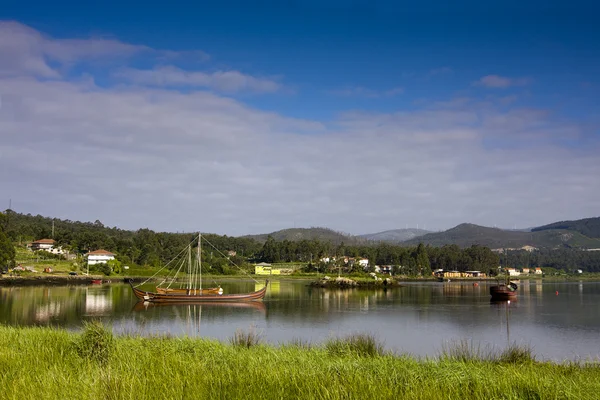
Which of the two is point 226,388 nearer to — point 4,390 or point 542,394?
point 4,390

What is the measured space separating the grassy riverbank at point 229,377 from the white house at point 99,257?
84.5 metres

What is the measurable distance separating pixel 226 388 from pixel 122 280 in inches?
3166

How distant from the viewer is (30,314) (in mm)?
34062

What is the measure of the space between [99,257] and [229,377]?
92.0 m

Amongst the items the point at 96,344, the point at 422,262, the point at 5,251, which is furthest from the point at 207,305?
the point at 422,262

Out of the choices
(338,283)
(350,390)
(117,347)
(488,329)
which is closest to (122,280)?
(338,283)

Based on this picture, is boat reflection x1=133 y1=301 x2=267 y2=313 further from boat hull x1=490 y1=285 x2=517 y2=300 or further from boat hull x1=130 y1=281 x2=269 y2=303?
boat hull x1=490 y1=285 x2=517 y2=300

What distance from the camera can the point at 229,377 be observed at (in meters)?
7.92

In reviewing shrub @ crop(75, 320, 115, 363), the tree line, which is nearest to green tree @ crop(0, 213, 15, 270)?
the tree line

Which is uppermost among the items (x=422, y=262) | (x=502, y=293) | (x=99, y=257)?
(x=99, y=257)

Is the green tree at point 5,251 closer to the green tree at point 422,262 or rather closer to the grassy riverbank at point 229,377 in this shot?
the grassy riverbank at point 229,377

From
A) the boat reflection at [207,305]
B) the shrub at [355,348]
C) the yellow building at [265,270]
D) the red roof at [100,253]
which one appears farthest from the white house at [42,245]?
the shrub at [355,348]

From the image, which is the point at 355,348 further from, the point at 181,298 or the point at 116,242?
the point at 116,242

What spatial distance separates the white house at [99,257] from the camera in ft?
299
